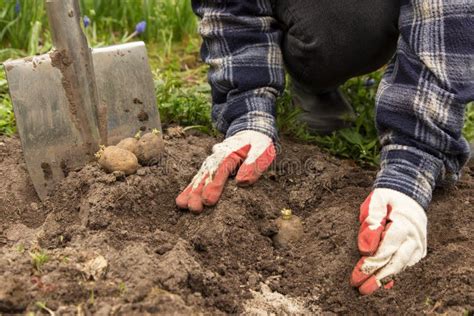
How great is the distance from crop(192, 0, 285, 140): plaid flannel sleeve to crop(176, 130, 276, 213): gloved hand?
9 cm

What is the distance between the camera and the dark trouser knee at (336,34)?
2326 mm

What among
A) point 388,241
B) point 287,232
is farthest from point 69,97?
point 388,241

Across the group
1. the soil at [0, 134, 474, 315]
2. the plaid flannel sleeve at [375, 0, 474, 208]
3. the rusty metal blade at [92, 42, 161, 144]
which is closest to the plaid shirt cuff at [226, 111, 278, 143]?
the soil at [0, 134, 474, 315]

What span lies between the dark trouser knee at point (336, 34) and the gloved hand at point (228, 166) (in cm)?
40

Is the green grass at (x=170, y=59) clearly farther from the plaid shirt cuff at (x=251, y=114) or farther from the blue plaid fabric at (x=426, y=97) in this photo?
the blue plaid fabric at (x=426, y=97)

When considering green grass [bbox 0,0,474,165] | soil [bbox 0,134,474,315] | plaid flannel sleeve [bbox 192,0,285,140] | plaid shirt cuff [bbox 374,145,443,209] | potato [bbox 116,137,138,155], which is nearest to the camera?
soil [bbox 0,134,474,315]

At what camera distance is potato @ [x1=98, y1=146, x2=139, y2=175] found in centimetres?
208

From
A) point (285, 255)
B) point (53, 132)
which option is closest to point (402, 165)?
point (285, 255)

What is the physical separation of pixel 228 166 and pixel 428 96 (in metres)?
0.61

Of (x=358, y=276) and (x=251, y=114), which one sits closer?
(x=358, y=276)

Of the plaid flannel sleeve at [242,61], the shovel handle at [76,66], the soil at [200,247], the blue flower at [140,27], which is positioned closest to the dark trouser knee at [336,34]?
the plaid flannel sleeve at [242,61]

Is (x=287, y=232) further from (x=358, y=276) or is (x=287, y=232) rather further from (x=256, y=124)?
(x=256, y=124)

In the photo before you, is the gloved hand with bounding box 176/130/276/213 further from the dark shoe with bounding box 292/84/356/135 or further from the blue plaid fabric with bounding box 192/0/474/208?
the dark shoe with bounding box 292/84/356/135

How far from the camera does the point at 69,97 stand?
6.97 feet
